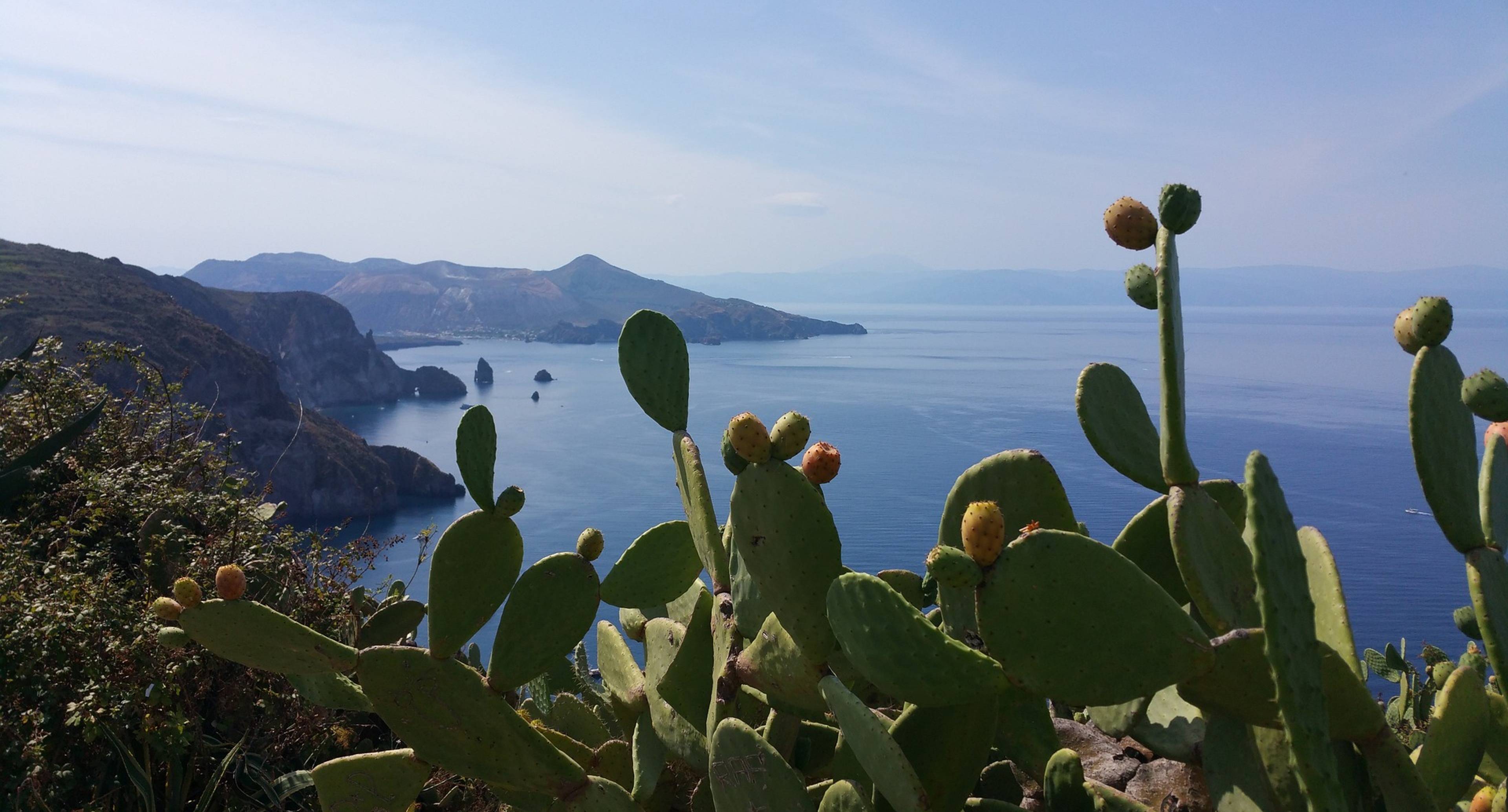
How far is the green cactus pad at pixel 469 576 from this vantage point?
2037mm

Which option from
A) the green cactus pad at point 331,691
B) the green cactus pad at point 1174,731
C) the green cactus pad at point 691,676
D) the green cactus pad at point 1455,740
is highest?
the green cactus pad at point 1455,740

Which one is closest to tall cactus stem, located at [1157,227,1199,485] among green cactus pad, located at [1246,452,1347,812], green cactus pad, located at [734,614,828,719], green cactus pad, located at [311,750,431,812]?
green cactus pad, located at [1246,452,1347,812]

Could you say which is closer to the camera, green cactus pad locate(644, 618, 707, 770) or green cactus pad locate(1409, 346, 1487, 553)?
green cactus pad locate(1409, 346, 1487, 553)

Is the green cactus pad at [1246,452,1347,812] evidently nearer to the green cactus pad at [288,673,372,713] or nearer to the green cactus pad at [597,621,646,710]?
the green cactus pad at [597,621,646,710]

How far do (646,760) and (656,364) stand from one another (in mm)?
918

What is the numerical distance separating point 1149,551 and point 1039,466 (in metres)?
0.26

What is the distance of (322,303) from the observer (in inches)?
2997

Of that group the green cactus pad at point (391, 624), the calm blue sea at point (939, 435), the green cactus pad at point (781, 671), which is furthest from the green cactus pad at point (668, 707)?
the calm blue sea at point (939, 435)

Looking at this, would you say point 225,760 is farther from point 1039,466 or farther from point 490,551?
point 1039,466

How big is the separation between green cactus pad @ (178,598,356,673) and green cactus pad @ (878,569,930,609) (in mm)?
1238

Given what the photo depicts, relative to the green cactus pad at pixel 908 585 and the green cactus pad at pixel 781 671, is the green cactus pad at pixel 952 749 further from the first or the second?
the green cactus pad at pixel 908 585

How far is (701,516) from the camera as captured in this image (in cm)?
199

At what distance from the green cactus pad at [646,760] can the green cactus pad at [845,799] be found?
2.39ft

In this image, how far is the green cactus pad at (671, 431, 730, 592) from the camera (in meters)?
1.94
